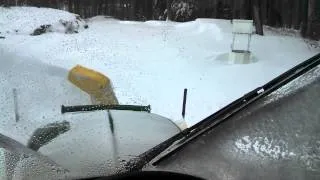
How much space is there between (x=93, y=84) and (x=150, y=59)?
10.0 metres

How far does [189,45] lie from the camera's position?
1503cm

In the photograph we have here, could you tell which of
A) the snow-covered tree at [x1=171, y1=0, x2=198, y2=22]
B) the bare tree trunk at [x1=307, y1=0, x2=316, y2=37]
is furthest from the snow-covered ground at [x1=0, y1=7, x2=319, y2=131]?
the snow-covered tree at [x1=171, y1=0, x2=198, y2=22]

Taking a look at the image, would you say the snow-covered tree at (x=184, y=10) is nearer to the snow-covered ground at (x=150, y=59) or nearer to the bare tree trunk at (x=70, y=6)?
the snow-covered ground at (x=150, y=59)

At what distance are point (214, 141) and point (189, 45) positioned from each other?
1339cm

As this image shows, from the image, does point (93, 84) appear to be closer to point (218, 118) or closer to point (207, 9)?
point (218, 118)

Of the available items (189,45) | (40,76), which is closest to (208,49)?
(189,45)

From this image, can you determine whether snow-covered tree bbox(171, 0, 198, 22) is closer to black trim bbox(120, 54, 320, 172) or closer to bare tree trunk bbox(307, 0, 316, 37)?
bare tree trunk bbox(307, 0, 316, 37)

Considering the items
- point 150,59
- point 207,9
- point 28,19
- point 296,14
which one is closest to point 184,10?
point 207,9

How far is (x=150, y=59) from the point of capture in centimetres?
1376

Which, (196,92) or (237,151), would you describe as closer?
(237,151)

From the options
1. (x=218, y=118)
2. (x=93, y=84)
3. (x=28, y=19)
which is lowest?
(x=28, y=19)

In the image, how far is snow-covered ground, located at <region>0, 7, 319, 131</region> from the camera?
229 inches

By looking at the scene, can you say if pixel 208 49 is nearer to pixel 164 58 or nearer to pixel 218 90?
pixel 164 58

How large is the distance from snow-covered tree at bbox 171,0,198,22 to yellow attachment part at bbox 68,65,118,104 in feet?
55.2
